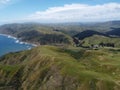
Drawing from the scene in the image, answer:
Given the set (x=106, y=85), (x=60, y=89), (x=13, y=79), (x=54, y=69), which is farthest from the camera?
(x=13, y=79)

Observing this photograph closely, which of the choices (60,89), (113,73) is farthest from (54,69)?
(113,73)

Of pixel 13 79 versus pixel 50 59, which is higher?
pixel 50 59

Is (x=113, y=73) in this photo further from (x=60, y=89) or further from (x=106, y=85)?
(x=60, y=89)

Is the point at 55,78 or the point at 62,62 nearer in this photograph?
the point at 55,78

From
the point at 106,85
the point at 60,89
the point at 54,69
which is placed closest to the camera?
the point at 106,85

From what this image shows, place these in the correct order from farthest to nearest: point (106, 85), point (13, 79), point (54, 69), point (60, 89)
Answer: point (13, 79)
point (54, 69)
point (60, 89)
point (106, 85)

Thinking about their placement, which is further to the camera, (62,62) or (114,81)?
(62,62)

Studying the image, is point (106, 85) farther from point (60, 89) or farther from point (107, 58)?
point (107, 58)

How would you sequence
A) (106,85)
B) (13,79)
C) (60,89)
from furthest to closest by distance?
1. (13,79)
2. (60,89)
3. (106,85)

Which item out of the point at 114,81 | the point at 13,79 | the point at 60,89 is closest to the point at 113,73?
the point at 114,81
